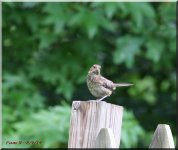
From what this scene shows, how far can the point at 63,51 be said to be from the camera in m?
5.29

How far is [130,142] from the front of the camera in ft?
15.9

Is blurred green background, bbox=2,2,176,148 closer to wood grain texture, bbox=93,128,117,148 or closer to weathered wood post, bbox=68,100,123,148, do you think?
weathered wood post, bbox=68,100,123,148

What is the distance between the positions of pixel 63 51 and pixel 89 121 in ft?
10.4

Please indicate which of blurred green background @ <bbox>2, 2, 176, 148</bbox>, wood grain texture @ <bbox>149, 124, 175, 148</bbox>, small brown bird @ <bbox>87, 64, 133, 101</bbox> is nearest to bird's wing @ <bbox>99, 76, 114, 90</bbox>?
small brown bird @ <bbox>87, 64, 133, 101</bbox>

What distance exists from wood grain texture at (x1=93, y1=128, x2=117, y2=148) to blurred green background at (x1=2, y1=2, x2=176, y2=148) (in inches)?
97.8

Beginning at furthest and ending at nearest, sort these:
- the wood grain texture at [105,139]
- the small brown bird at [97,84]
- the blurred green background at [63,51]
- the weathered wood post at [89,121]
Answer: the blurred green background at [63,51] < the small brown bird at [97,84] < the weathered wood post at [89,121] < the wood grain texture at [105,139]

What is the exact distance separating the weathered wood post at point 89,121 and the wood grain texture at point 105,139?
0.08 m

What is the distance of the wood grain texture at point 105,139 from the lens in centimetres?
201

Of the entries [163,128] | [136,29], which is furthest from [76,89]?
[163,128]

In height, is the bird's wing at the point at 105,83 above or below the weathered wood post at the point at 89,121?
above

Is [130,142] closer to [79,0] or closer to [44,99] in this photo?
[44,99]

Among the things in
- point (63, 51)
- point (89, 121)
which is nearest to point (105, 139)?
point (89, 121)

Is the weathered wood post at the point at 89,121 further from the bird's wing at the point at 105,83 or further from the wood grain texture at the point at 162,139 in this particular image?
the bird's wing at the point at 105,83

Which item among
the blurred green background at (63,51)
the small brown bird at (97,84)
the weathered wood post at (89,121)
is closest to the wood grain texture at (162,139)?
the weathered wood post at (89,121)
